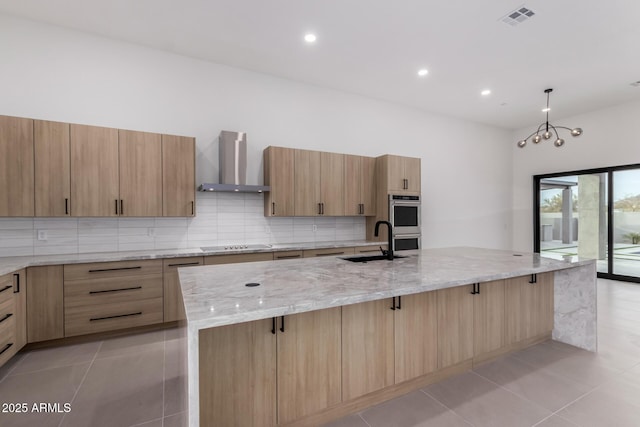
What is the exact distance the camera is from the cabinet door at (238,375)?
4.87 ft

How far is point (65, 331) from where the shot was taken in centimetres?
288

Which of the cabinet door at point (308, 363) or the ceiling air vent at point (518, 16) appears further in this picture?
the ceiling air vent at point (518, 16)

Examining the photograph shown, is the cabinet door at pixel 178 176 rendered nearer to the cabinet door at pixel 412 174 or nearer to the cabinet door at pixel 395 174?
the cabinet door at pixel 395 174

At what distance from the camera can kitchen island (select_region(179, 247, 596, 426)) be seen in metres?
1.46

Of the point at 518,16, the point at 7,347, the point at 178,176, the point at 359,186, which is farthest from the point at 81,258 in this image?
the point at 518,16

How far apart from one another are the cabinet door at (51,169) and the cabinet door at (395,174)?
13.1 feet

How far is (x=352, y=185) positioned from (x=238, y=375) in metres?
3.50

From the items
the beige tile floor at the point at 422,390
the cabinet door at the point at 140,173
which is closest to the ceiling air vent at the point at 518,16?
the beige tile floor at the point at 422,390

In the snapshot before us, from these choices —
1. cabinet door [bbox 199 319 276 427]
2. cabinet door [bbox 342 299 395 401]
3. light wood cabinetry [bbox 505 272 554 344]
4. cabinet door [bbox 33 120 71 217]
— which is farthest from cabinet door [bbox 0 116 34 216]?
light wood cabinetry [bbox 505 272 554 344]

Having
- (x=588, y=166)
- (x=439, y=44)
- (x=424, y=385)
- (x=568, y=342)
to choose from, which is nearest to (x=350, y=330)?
(x=424, y=385)

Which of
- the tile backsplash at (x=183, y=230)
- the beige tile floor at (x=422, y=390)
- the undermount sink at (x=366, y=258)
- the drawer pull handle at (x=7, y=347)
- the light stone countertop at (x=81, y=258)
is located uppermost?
the tile backsplash at (x=183, y=230)

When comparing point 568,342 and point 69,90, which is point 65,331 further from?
point 568,342

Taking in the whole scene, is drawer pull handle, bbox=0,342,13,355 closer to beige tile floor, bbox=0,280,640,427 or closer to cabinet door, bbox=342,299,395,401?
beige tile floor, bbox=0,280,640,427

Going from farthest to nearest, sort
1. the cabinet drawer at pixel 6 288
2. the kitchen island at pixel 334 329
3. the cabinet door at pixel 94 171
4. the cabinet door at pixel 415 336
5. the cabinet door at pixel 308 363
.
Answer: the cabinet door at pixel 94 171 < the cabinet drawer at pixel 6 288 < the cabinet door at pixel 415 336 < the cabinet door at pixel 308 363 < the kitchen island at pixel 334 329
